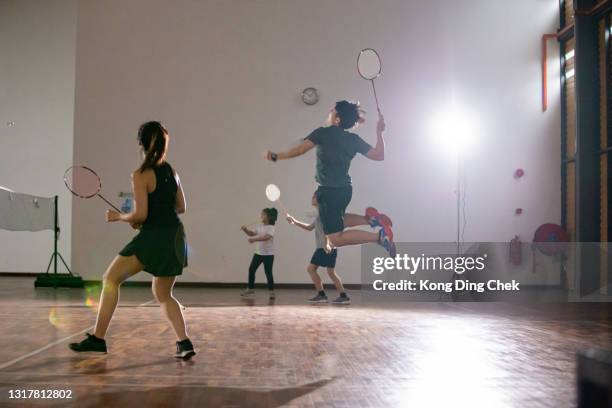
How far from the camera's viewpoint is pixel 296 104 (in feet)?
37.4

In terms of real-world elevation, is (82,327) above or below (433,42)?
below

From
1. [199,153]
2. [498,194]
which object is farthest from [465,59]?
[199,153]

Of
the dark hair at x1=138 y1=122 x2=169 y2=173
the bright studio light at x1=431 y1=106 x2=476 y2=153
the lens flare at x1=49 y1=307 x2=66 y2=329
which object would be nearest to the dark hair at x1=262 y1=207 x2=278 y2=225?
the lens flare at x1=49 y1=307 x2=66 y2=329

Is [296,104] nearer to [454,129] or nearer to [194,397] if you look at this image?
[454,129]

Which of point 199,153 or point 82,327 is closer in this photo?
point 82,327

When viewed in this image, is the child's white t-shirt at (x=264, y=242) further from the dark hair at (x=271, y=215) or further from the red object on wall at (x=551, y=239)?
the red object on wall at (x=551, y=239)

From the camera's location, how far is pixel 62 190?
14.6 m

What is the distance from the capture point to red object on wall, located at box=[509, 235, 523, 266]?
36.9 ft

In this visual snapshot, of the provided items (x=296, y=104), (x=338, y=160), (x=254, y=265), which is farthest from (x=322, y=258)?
(x=296, y=104)

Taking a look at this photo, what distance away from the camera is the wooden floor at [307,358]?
2953 mm

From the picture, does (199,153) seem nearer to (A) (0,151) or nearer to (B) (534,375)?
(A) (0,151)

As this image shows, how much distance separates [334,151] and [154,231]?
2210 millimetres

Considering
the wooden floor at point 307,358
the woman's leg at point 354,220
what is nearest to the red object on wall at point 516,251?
the wooden floor at point 307,358

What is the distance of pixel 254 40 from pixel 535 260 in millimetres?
6354
